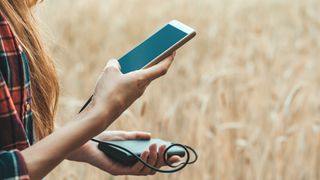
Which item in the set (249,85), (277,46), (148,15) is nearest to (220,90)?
Answer: (249,85)

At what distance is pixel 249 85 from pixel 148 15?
2.21 m

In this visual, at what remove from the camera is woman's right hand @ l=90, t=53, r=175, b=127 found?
1229mm

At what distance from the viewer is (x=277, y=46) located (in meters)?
4.09

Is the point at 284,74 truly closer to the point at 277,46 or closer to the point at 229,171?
the point at 277,46

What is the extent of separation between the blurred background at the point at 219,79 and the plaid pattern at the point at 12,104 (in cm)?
23

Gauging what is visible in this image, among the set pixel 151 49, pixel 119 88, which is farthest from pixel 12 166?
pixel 151 49

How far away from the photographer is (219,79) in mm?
2938

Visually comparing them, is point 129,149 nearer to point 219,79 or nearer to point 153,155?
point 153,155

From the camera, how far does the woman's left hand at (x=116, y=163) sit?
1400 millimetres

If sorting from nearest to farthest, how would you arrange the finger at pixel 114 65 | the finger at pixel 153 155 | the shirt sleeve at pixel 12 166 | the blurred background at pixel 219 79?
the shirt sleeve at pixel 12 166
the finger at pixel 114 65
the finger at pixel 153 155
the blurred background at pixel 219 79

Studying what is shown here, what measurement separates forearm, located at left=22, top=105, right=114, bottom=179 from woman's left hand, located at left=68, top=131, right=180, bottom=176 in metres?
0.19

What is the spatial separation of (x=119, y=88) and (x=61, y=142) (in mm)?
110

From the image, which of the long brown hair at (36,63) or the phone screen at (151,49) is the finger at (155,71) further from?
the long brown hair at (36,63)

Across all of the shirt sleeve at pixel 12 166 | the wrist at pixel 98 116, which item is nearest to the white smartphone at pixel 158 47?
the wrist at pixel 98 116
